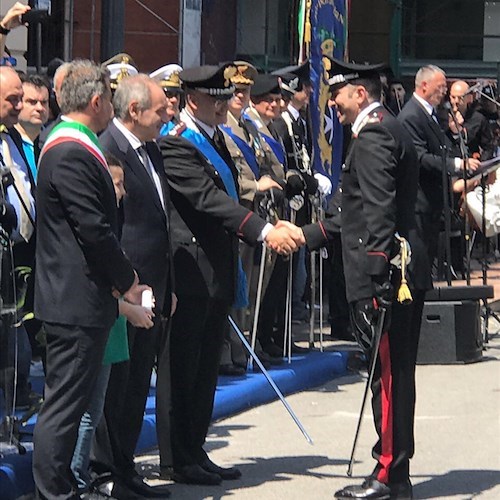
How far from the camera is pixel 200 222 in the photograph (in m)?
7.54

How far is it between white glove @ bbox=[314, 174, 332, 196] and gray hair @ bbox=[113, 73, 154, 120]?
476 cm

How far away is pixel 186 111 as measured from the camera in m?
7.64

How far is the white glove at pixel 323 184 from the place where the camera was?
1166 centimetres

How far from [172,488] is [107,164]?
6.29 feet

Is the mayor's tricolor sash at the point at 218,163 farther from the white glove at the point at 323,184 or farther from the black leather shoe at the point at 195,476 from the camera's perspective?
the white glove at the point at 323,184

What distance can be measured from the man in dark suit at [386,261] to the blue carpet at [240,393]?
1557mm

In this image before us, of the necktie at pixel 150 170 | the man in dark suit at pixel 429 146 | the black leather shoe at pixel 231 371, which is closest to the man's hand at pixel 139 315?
the necktie at pixel 150 170

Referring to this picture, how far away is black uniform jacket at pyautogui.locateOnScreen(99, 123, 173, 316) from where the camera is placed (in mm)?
6887

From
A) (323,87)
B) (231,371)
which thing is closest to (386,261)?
(231,371)

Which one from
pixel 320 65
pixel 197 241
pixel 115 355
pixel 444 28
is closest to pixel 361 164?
pixel 197 241

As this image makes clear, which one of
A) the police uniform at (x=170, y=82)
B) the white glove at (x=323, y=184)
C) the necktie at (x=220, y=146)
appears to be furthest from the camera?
the white glove at (x=323, y=184)

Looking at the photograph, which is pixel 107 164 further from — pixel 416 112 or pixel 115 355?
pixel 416 112

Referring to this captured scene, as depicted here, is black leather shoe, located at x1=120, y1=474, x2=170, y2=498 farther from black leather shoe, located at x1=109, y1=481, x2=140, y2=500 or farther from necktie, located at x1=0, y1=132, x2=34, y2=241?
necktie, located at x1=0, y1=132, x2=34, y2=241

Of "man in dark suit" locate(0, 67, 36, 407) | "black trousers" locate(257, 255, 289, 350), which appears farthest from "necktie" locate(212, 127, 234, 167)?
"black trousers" locate(257, 255, 289, 350)
